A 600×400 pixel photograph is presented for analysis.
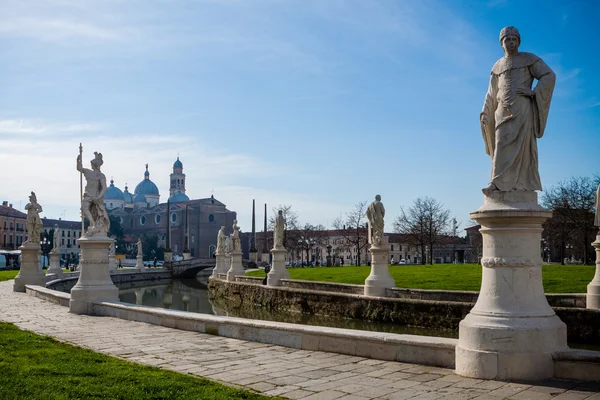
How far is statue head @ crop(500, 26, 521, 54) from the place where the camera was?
652 cm

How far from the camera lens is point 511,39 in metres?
6.52

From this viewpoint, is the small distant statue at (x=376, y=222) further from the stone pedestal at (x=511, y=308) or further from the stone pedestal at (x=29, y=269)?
the stone pedestal at (x=29, y=269)

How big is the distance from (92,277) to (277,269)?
42.1 feet

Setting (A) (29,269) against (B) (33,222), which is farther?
(B) (33,222)

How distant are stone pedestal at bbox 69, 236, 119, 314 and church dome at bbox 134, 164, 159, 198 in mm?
115570

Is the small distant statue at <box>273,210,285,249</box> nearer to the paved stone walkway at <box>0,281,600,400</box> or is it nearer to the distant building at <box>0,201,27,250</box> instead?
the paved stone walkway at <box>0,281,600,400</box>

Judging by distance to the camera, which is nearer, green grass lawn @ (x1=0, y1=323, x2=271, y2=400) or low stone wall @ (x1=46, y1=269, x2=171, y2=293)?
green grass lawn @ (x1=0, y1=323, x2=271, y2=400)

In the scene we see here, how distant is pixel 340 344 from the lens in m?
7.56

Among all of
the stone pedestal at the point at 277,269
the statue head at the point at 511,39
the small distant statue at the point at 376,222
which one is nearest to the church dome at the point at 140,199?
the stone pedestal at the point at 277,269

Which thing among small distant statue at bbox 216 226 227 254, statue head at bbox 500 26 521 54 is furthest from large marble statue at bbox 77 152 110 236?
small distant statue at bbox 216 226 227 254

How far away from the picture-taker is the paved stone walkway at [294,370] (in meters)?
5.32

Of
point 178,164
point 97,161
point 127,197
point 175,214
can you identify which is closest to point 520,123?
point 97,161

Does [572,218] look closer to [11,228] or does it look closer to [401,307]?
[401,307]

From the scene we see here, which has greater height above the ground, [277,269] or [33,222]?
[33,222]
